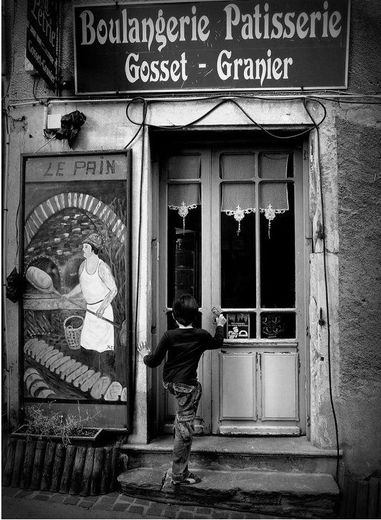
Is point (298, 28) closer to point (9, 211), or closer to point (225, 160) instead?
point (225, 160)

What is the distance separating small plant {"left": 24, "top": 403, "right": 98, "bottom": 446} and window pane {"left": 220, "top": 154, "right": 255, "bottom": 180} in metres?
2.88

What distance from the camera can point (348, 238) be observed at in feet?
13.8

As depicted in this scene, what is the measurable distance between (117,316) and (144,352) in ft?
1.67

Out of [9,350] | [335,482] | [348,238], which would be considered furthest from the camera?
[9,350]

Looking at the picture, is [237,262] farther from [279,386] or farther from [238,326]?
[279,386]

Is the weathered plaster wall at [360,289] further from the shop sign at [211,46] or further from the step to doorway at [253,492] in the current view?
the shop sign at [211,46]

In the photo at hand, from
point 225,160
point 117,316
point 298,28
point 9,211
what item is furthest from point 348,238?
point 9,211

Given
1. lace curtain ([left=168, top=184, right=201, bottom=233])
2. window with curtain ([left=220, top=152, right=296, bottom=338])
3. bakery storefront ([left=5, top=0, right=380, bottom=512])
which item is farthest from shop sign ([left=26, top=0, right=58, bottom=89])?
window with curtain ([left=220, top=152, right=296, bottom=338])

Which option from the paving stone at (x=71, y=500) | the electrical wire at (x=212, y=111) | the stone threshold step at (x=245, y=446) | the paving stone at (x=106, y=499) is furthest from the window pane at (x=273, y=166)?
the paving stone at (x=71, y=500)

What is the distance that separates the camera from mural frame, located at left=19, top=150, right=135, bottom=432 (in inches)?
170

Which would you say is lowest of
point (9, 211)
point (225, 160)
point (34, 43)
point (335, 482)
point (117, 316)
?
point (335, 482)

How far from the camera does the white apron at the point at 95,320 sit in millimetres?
4383

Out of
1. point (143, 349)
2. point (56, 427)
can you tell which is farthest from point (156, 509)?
point (143, 349)

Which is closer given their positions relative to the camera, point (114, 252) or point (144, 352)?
point (144, 352)
